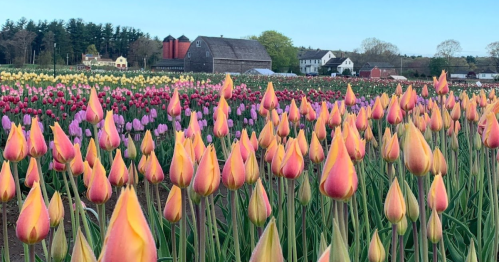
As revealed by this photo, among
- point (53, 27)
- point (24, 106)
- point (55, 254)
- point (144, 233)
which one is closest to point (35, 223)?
point (55, 254)

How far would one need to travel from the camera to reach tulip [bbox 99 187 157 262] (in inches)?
23.3

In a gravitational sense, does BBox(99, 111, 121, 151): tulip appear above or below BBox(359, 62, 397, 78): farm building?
below

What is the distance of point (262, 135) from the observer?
7.49 feet

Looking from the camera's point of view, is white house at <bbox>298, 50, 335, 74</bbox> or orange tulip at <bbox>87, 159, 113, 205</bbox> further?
white house at <bbox>298, 50, 335, 74</bbox>

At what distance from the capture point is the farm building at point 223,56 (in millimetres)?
62125

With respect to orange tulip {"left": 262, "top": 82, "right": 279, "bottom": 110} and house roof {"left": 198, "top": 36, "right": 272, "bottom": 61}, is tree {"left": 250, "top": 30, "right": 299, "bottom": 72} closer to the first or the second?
house roof {"left": 198, "top": 36, "right": 272, "bottom": 61}

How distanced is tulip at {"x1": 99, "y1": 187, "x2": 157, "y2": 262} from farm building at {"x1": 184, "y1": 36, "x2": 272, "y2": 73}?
60112 mm

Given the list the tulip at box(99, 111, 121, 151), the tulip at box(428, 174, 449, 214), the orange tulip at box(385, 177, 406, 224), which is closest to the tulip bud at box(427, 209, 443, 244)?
the tulip at box(428, 174, 449, 214)

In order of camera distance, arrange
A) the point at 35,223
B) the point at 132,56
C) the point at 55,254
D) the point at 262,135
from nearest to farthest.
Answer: the point at 35,223 → the point at 55,254 → the point at 262,135 → the point at 132,56

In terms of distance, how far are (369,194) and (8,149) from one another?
2.08 meters

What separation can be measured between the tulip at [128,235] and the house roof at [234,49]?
202 feet

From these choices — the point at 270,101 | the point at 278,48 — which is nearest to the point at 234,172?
the point at 270,101

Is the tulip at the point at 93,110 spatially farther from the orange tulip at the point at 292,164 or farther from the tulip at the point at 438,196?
the tulip at the point at 438,196

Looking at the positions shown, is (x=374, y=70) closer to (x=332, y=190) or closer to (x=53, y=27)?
(x=53, y=27)
